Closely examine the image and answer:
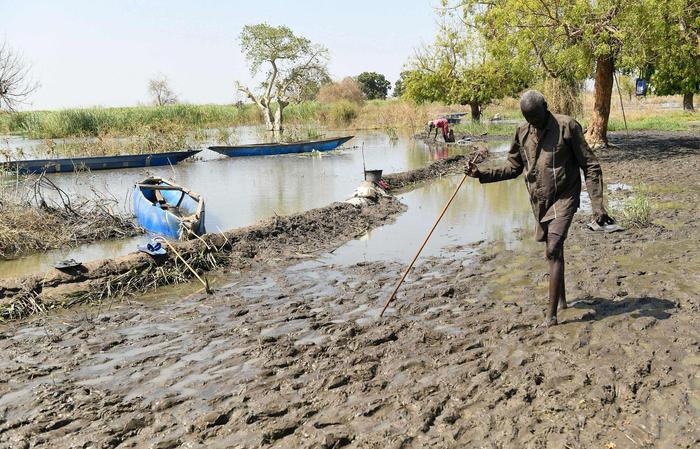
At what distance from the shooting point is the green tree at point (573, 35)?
1376 centimetres

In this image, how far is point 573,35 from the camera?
1451 centimetres

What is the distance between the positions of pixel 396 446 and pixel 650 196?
350 inches

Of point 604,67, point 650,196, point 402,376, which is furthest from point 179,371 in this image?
point 604,67

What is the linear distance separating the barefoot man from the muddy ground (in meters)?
0.68

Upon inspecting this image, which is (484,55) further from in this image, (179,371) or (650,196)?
(179,371)

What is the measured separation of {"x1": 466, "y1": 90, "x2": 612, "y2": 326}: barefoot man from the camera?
448 centimetres

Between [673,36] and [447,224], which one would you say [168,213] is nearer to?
[447,224]

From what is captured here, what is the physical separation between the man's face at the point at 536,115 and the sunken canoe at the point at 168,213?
209 inches

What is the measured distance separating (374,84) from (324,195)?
63038mm

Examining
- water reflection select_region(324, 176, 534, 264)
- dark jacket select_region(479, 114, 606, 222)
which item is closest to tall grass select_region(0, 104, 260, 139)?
water reflection select_region(324, 176, 534, 264)

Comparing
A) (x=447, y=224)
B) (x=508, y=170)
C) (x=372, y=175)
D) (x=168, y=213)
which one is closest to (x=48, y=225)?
(x=168, y=213)

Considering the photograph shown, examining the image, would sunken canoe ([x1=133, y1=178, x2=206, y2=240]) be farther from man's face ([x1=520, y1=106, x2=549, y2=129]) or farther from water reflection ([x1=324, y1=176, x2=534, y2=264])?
man's face ([x1=520, y1=106, x2=549, y2=129])

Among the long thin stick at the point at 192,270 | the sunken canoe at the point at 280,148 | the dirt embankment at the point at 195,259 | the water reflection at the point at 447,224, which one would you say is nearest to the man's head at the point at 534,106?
the water reflection at the point at 447,224

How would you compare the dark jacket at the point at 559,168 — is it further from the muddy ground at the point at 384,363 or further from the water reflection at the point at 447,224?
the water reflection at the point at 447,224
